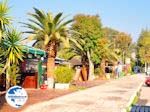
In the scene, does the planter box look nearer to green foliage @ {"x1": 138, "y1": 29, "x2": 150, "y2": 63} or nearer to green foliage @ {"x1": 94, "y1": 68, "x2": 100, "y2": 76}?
green foliage @ {"x1": 94, "y1": 68, "x2": 100, "y2": 76}

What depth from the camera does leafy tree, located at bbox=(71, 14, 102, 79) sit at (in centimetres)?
5047

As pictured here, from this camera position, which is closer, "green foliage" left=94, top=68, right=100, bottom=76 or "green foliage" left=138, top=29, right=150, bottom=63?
"green foliage" left=94, top=68, right=100, bottom=76

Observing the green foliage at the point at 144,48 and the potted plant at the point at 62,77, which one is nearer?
the potted plant at the point at 62,77

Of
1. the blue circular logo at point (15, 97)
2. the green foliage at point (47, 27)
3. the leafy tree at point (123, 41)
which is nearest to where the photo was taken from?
the blue circular logo at point (15, 97)

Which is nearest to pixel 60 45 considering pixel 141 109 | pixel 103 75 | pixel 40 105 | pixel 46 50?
pixel 46 50

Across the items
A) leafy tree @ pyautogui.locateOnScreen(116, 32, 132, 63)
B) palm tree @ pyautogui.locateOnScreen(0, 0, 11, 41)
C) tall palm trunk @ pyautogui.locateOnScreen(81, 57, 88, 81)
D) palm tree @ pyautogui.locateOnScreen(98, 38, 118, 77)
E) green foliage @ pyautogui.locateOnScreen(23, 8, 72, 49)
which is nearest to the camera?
palm tree @ pyautogui.locateOnScreen(0, 0, 11, 41)

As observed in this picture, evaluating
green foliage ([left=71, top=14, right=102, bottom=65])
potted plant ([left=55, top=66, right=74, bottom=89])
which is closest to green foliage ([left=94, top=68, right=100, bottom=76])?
green foliage ([left=71, top=14, right=102, bottom=65])

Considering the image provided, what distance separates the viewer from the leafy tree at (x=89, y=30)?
50469 millimetres

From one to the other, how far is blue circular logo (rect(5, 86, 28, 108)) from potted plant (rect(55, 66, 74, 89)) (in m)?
22.6

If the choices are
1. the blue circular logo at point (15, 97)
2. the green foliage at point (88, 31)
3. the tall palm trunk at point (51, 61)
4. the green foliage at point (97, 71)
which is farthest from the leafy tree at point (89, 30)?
the blue circular logo at point (15, 97)

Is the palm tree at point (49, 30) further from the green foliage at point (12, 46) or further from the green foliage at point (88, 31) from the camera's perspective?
the green foliage at point (88, 31)

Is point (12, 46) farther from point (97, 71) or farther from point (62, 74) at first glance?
point (97, 71)

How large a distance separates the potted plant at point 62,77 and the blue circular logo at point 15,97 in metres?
22.6

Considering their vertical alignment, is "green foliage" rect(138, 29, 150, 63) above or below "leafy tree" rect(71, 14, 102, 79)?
above
